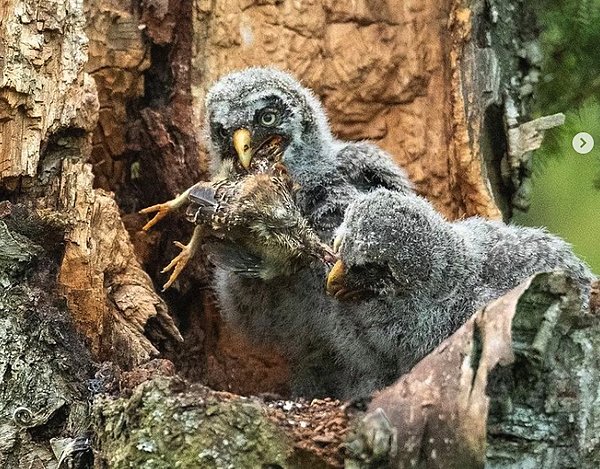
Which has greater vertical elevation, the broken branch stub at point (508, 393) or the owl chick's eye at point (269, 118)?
the owl chick's eye at point (269, 118)

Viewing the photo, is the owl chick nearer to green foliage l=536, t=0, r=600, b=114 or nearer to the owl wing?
the owl wing

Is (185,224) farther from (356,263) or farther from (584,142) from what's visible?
(584,142)

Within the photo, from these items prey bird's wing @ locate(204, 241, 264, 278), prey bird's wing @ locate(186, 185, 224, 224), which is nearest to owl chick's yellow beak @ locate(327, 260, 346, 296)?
prey bird's wing @ locate(204, 241, 264, 278)

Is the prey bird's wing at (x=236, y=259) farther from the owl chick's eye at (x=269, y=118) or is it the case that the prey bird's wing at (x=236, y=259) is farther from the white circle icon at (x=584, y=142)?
the white circle icon at (x=584, y=142)

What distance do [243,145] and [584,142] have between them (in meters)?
1.61

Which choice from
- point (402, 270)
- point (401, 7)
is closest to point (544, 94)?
point (401, 7)

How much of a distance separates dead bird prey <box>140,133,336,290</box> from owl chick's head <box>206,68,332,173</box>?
9.1 inches

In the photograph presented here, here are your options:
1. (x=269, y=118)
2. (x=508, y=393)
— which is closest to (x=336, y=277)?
(x=269, y=118)

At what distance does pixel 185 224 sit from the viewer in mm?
4480

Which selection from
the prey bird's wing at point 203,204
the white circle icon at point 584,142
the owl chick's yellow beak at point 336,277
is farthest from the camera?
the white circle icon at point 584,142

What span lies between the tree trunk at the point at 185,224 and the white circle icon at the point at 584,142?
333 mm

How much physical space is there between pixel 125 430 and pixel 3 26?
1.50 meters

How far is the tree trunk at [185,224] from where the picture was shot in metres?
2.69

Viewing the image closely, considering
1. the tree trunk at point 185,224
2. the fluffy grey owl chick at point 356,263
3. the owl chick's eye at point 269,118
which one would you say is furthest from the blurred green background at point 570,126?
the owl chick's eye at point 269,118
